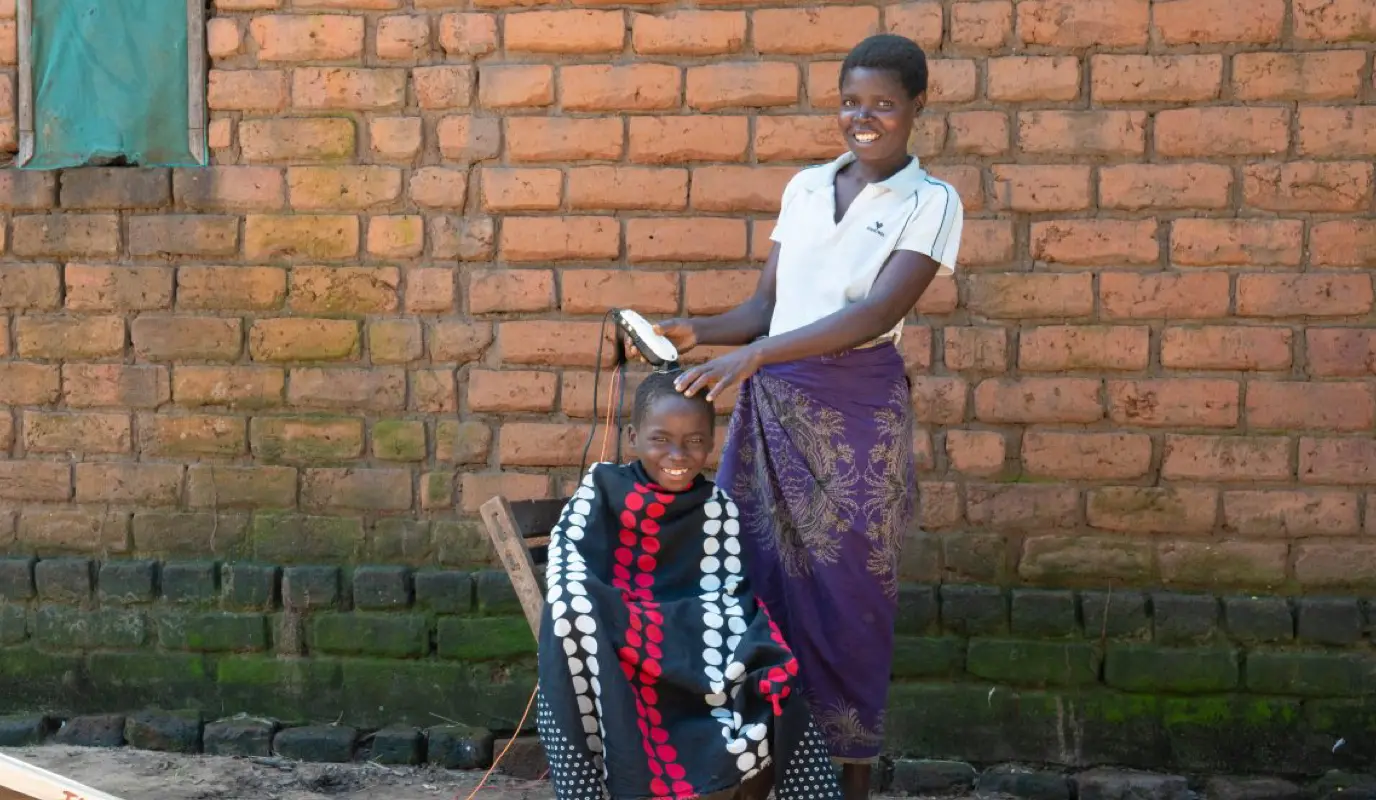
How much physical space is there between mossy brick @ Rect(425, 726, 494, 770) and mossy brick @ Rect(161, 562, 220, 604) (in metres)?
0.81

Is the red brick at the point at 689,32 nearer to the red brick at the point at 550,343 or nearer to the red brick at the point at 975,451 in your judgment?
Result: the red brick at the point at 550,343

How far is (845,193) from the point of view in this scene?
11.3ft

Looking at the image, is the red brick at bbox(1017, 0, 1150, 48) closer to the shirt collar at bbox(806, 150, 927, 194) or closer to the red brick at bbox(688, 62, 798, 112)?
the red brick at bbox(688, 62, 798, 112)

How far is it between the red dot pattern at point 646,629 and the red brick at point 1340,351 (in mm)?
1960

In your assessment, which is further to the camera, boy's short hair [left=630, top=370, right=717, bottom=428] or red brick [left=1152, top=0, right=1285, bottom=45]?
red brick [left=1152, top=0, right=1285, bottom=45]

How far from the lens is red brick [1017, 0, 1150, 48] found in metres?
4.23

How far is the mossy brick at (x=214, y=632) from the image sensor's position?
4.70 m

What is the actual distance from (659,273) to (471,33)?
0.88m

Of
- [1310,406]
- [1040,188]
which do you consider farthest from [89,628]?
[1310,406]

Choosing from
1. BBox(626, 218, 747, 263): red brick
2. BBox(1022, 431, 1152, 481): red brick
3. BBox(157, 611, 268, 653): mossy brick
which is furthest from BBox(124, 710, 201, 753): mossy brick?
BBox(1022, 431, 1152, 481): red brick

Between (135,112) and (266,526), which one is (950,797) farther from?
(135,112)

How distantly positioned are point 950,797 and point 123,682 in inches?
98.4

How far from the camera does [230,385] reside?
4699mm

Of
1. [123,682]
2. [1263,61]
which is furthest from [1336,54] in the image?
[123,682]
